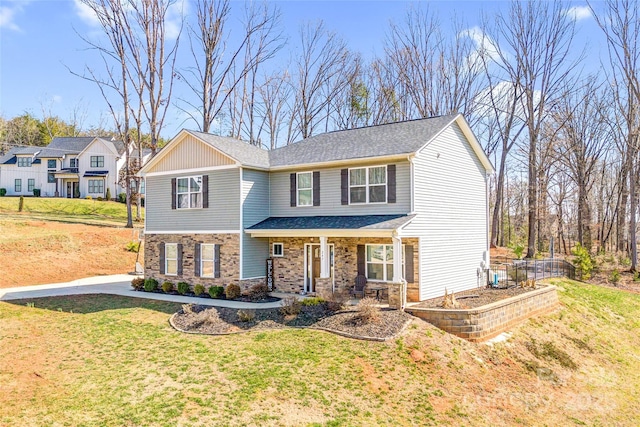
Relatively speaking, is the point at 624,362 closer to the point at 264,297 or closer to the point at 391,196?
the point at 391,196

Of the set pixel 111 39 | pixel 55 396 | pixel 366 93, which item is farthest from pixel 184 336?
pixel 366 93

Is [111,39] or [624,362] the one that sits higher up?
[111,39]

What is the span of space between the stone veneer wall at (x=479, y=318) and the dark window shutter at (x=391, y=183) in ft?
13.3

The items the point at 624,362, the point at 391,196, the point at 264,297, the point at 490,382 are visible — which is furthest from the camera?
the point at 264,297

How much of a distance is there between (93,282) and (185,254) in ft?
21.1

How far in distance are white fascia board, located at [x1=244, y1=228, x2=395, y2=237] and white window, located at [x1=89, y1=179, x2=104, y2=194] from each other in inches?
1342

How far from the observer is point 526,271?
65.0ft

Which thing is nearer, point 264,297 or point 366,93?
point 264,297

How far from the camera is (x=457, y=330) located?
41.6ft

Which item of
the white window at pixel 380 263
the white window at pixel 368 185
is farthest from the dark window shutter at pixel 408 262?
the white window at pixel 368 185

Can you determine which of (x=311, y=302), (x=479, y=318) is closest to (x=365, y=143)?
(x=311, y=302)

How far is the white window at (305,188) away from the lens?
1777cm

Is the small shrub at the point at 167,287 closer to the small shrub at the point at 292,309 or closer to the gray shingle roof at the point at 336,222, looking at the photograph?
the gray shingle roof at the point at 336,222

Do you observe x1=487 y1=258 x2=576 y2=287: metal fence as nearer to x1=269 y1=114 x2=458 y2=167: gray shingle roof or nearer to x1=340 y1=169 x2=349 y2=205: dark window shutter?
x1=269 y1=114 x2=458 y2=167: gray shingle roof
